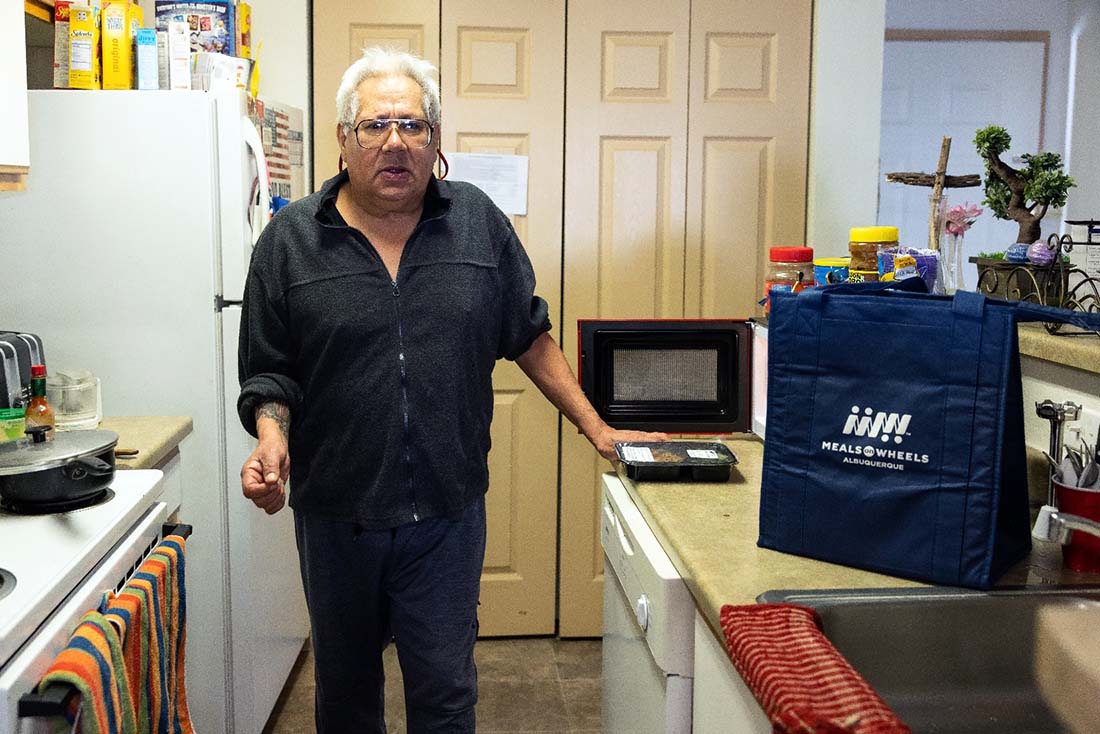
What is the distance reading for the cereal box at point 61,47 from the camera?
2564mm

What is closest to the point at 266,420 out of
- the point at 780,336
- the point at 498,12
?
the point at 780,336

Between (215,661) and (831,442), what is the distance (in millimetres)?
1746

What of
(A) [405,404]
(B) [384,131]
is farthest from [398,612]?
(B) [384,131]

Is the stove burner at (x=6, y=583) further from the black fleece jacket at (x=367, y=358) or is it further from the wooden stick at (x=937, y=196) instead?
the wooden stick at (x=937, y=196)

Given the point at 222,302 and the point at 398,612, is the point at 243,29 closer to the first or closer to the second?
the point at 222,302

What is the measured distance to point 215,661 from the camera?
262cm

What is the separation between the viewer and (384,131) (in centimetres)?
194

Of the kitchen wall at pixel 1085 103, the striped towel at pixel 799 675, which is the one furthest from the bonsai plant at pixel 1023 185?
the kitchen wall at pixel 1085 103

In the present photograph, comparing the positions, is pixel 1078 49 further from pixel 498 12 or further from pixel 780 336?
pixel 780 336

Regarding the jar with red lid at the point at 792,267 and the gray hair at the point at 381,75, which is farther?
the jar with red lid at the point at 792,267

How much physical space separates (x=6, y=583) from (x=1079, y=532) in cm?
138

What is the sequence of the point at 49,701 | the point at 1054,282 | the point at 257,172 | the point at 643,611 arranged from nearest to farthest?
the point at 49,701 < the point at 643,611 < the point at 1054,282 < the point at 257,172

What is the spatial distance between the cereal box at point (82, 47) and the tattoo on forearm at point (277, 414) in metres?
1.11

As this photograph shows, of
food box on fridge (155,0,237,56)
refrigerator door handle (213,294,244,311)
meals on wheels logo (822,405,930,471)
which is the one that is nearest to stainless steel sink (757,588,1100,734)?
meals on wheels logo (822,405,930,471)
